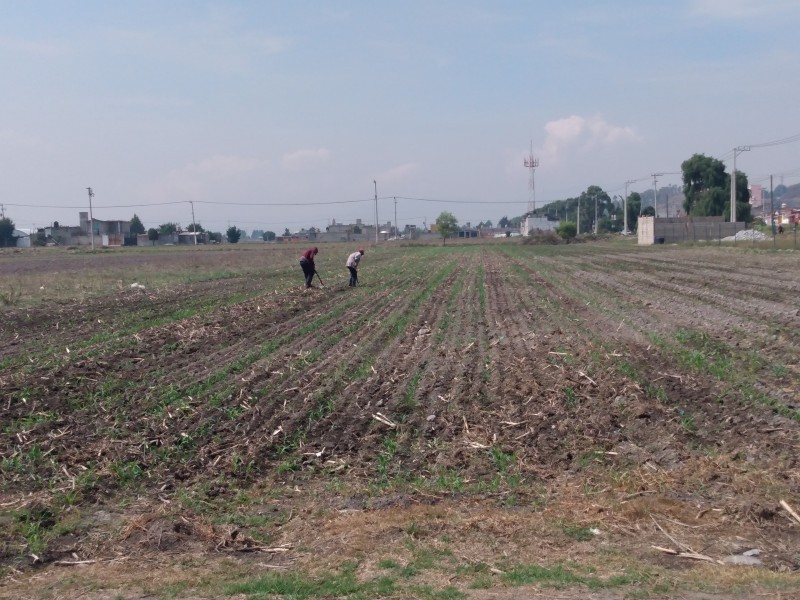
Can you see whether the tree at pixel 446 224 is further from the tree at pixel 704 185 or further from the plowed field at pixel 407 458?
the plowed field at pixel 407 458

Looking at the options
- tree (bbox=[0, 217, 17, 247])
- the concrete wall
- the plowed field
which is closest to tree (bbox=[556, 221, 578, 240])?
the concrete wall

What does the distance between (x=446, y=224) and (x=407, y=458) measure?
11701 cm

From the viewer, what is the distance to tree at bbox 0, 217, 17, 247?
115000 mm

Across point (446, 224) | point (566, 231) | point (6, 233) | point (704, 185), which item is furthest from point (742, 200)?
point (6, 233)

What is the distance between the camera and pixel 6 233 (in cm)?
11600

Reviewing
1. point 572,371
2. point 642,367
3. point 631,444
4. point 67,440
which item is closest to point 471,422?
point 631,444

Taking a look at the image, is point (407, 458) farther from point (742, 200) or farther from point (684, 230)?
point (742, 200)

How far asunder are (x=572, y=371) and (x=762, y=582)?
673 centimetres

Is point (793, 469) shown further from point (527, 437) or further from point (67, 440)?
point (67, 440)

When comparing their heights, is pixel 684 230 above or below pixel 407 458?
above

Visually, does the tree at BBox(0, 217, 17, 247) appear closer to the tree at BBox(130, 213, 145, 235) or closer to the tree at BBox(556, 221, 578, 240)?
the tree at BBox(130, 213, 145, 235)

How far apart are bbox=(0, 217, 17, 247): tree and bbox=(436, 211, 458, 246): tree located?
6076 cm

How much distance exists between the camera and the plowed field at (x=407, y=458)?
5.95 m

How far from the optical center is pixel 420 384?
1182cm
